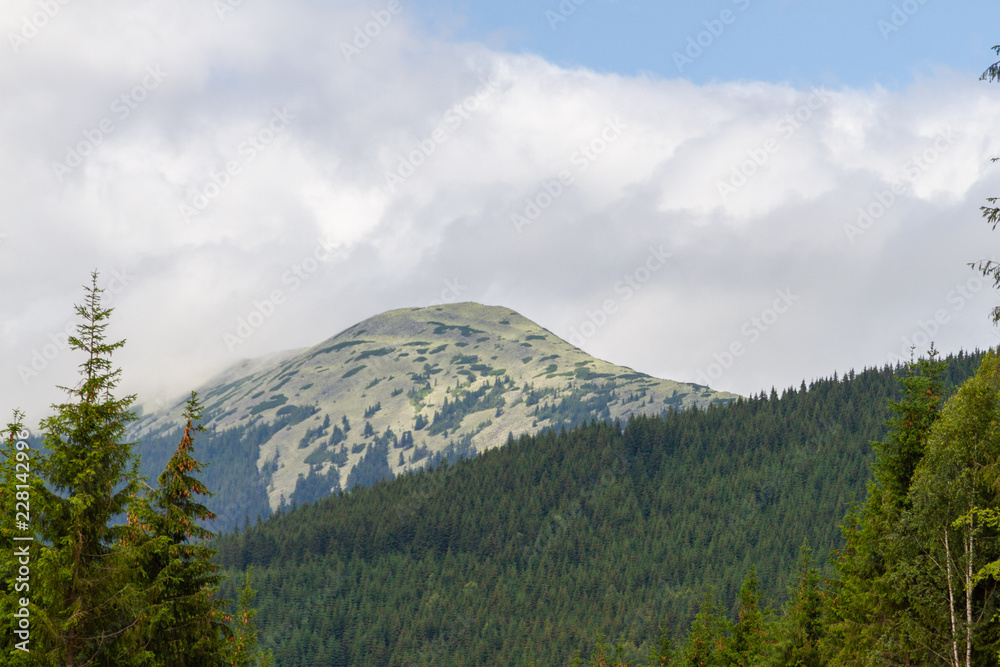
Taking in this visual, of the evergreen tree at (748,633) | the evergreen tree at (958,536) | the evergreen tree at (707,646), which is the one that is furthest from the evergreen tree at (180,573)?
the evergreen tree at (707,646)

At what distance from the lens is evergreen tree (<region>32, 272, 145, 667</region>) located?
1032 inches

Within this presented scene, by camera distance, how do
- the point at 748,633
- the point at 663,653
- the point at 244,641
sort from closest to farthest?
1. the point at 244,641
2. the point at 748,633
3. the point at 663,653

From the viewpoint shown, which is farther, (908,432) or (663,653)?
(663,653)

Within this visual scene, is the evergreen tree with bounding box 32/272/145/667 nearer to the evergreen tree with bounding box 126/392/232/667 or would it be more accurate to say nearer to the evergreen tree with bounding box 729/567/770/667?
the evergreen tree with bounding box 126/392/232/667

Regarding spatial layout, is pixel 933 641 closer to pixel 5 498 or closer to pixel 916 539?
pixel 916 539

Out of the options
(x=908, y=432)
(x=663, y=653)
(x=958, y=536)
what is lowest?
(x=663, y=653)

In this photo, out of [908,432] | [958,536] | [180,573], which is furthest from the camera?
[908,432]

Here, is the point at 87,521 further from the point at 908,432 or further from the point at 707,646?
the point at 707,646

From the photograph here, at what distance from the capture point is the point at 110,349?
2795 centimetres

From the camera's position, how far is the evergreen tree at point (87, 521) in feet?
86.0

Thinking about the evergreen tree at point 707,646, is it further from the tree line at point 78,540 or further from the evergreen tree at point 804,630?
the tree line at point 78,540

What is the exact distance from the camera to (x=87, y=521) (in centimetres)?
2683

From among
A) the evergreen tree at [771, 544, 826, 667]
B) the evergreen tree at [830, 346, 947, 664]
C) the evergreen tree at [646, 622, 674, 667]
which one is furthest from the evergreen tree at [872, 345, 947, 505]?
the evergreen tree at [646, 622, 674, 667]

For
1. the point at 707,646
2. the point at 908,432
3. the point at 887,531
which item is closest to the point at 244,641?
the point at 887,531
